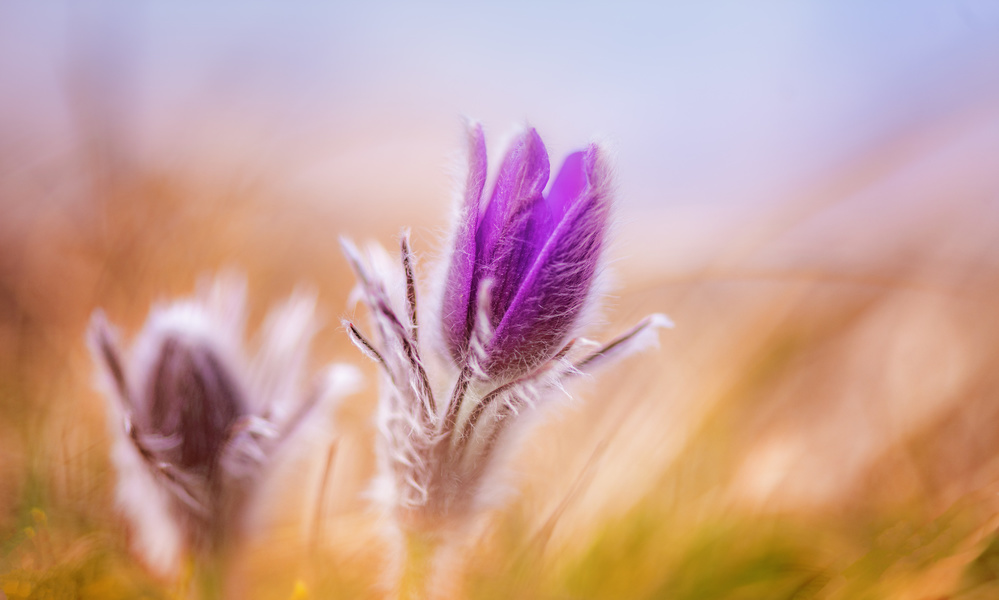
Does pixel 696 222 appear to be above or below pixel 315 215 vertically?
below

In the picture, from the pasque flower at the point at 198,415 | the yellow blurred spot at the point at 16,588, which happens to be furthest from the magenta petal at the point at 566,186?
the yellow blurred spot at the point at 16,588

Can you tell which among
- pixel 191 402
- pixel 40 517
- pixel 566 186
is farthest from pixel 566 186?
pixel 40 517

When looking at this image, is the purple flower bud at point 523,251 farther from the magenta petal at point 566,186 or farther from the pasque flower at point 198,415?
the pasque flower at point 198,415

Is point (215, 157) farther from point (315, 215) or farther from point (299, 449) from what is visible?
point (299, 449)

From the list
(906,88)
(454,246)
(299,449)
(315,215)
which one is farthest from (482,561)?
(906,88)

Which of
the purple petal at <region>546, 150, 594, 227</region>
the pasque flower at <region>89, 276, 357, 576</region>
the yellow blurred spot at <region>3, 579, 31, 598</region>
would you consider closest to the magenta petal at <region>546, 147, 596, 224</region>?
the purple petal at <region>546, 150, 594, 227</region>

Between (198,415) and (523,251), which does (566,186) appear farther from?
(198,415)

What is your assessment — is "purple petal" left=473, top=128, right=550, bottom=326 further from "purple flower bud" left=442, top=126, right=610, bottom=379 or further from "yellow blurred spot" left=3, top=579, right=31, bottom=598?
"yellow blurred spot" left=3, top=579, right=31, bottom=598
